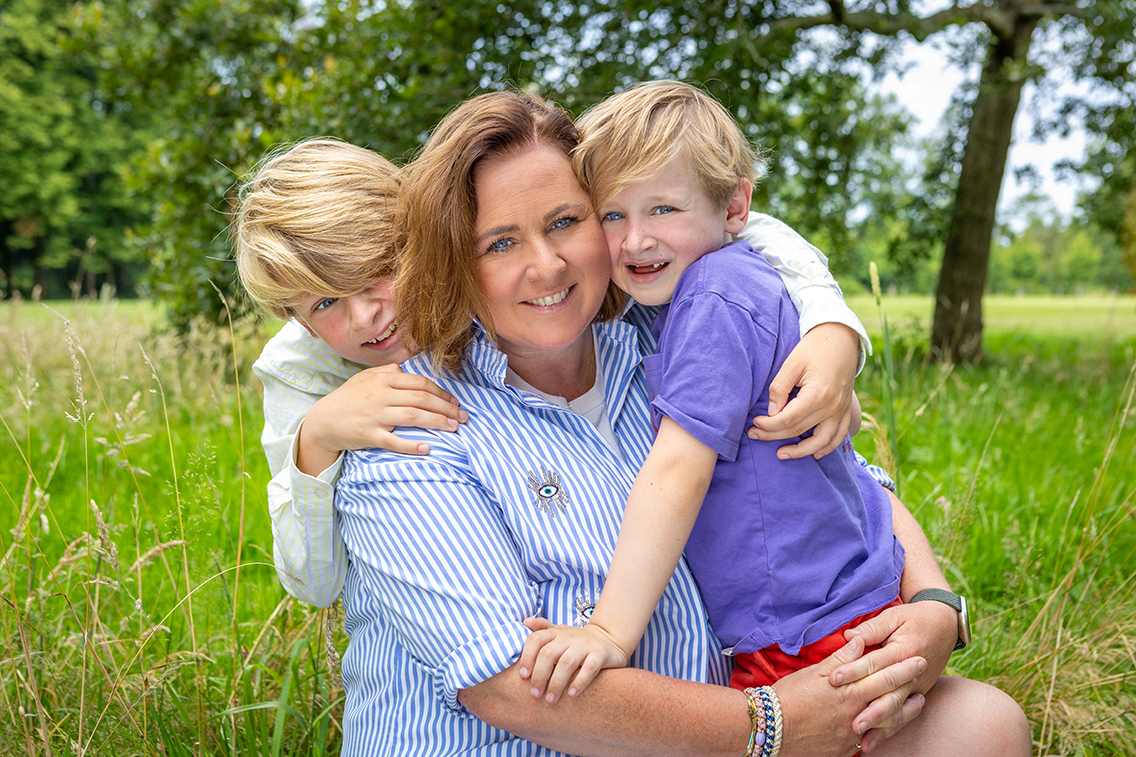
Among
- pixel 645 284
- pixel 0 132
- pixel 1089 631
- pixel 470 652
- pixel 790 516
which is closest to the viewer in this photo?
pixel 470 652

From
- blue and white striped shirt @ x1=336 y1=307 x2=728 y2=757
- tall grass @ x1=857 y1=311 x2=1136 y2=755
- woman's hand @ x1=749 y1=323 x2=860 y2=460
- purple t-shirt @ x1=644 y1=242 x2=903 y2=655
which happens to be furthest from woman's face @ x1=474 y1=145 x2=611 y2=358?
tall grass @ x1=857 y1=311 x2=1136 y2=755

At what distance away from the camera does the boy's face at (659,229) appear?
169 cm

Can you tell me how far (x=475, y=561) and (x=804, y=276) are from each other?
892mm

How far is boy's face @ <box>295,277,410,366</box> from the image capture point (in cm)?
181

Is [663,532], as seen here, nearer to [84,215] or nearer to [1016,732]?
[1016,732]

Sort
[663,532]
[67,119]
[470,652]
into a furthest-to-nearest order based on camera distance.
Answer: [67,119], [663,532], [470,652]

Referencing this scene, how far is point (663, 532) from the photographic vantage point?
1.44 meters

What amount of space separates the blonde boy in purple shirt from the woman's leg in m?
0.23

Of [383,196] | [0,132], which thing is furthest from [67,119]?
[383,196]

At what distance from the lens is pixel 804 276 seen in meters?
1.69

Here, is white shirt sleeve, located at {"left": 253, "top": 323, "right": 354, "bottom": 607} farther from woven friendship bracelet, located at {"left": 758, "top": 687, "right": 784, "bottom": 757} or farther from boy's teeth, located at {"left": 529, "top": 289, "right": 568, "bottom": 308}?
woven friendship bracelet, located at {"left": 758, "top": 687, "right": 784, "bottom": 757}

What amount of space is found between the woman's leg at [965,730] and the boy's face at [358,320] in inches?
52.4

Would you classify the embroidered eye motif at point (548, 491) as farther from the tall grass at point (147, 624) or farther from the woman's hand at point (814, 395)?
the tall grass at point (147, 624)

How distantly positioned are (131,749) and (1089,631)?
268 cm
